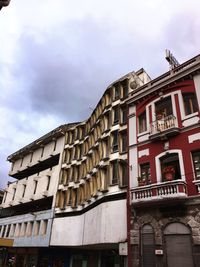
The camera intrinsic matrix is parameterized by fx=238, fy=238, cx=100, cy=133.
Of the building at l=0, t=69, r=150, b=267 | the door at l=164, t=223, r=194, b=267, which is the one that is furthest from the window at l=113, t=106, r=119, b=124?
the door at l=164, t=223, r=194, b=267

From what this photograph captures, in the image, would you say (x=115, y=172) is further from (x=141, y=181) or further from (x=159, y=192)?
(x=159, y=192)

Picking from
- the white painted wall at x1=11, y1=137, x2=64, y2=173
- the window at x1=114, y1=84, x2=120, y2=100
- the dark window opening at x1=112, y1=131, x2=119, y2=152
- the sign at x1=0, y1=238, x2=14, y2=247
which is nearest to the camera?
the dark window opening at x1=112, y1=131, x2=119, y2=152

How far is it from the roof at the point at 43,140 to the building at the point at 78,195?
6.6 inches

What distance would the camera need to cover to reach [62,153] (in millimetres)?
36062

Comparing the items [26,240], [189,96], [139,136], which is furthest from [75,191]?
[189,96]

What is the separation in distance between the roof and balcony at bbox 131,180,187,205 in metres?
22.5

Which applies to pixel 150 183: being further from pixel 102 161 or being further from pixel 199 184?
pixel 102 161

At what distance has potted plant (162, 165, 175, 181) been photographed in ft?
54.1

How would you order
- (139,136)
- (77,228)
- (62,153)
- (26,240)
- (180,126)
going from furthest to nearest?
(62,153)
(26,240)
(77,228)
(139,136)
(180,126)

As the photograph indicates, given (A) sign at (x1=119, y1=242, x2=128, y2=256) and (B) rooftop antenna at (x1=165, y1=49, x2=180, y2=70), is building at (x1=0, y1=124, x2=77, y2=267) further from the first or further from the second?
(B) rooftop antenna at (x1=165, y1=49, x2=180, y2=70)

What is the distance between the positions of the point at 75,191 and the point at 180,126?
57.6ft

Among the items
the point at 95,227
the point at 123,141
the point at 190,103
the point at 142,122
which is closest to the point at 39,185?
the point at 95,227

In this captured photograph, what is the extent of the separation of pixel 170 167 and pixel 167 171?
0.37m

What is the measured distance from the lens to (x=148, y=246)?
1588 centimetres
